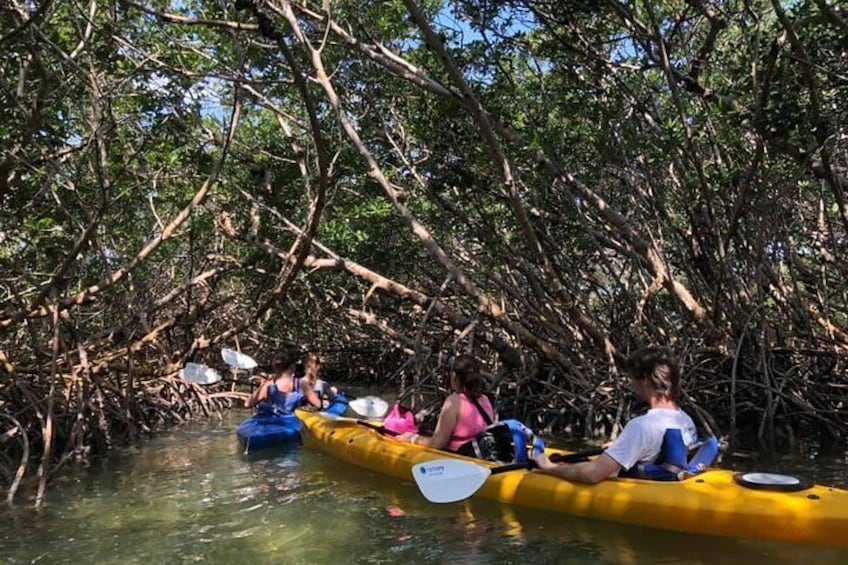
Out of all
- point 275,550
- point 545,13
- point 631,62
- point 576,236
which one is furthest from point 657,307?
point 275,550

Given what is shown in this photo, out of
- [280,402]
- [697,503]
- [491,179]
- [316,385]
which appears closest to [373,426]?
[280,402]

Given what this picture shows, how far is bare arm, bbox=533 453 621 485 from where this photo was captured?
4.17 metres

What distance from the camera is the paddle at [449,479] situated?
426 centimetres

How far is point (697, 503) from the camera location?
152 inches

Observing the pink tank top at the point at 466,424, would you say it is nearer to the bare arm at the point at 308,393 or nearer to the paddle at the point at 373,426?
the paddle at the point at 373,426

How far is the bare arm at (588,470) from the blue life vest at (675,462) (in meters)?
0.14

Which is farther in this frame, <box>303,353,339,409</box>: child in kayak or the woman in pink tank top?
<box>303,353,339,409</box>: child in kayak

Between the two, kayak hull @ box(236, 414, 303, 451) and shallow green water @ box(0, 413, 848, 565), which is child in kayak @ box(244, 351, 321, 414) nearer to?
kayak hull @ box(236, 414, 303, 451)

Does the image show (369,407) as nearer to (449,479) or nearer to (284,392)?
(284,392)

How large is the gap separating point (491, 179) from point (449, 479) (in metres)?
4.05

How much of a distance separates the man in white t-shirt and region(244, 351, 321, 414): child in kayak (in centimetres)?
404

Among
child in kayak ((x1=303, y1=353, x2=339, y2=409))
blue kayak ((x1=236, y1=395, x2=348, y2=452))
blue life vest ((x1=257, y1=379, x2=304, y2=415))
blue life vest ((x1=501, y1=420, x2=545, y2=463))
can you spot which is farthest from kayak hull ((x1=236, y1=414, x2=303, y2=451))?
blue life vest ((x1=501, y1=420, x2=545, y2=463))

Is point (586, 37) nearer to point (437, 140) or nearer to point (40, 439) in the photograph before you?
point (437, 140)

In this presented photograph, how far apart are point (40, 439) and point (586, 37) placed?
555 cm
